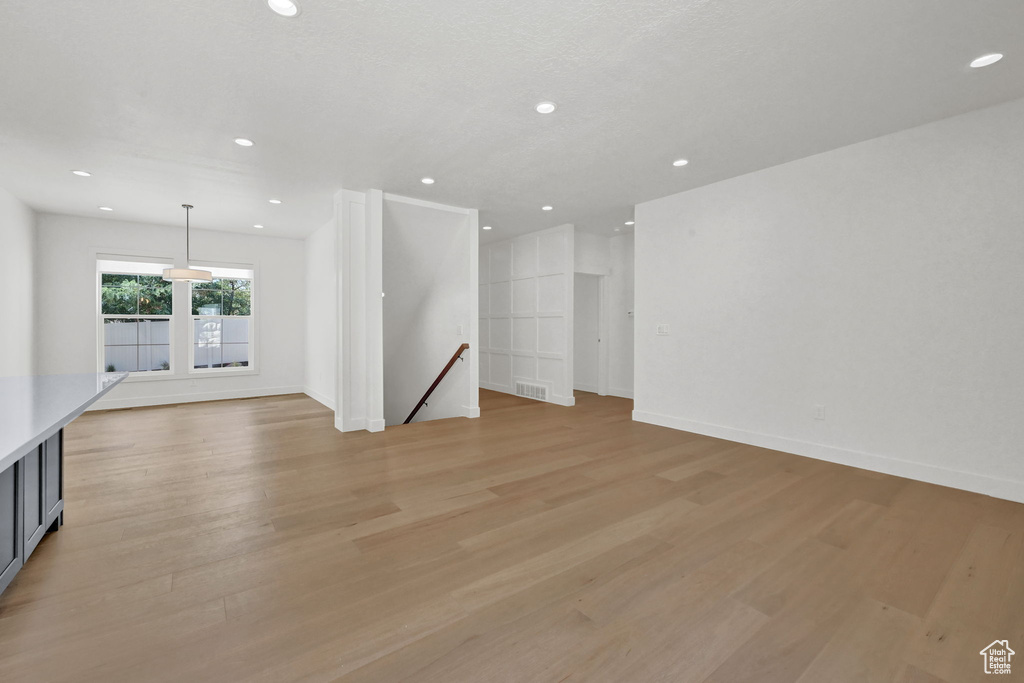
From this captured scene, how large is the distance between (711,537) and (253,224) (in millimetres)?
6995

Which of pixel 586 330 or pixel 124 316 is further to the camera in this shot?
pixel 586 330

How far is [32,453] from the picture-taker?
2.15 metres

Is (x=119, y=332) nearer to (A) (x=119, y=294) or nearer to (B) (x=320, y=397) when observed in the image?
(A) (x=119, y=294)

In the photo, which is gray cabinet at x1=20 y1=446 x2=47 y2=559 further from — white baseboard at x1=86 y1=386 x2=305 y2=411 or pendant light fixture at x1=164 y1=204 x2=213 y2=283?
white baseboard at x1=86 y1=386 x2=305 y2=411

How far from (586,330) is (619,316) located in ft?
2.41

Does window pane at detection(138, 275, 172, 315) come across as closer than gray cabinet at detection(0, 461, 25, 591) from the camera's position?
No

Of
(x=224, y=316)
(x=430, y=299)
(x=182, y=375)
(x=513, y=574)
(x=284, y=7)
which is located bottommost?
(x=513, y=574)

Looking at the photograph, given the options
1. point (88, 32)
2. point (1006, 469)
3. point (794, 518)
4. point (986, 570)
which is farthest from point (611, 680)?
point (88, 32)

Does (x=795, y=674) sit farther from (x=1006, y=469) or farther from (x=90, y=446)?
(x=90, y=446)

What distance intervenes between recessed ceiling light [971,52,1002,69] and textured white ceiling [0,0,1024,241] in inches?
1.8

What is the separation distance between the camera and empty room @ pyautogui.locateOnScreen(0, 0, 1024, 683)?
174 cm

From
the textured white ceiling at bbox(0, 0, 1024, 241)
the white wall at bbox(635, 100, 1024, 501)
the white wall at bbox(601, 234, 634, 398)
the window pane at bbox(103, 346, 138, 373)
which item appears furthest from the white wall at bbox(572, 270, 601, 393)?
the window pane at bbox(103, 346, 138, 373)

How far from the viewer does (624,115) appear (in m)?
3.16

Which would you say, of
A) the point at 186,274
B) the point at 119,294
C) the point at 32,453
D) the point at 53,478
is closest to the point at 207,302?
the point at 119,294
